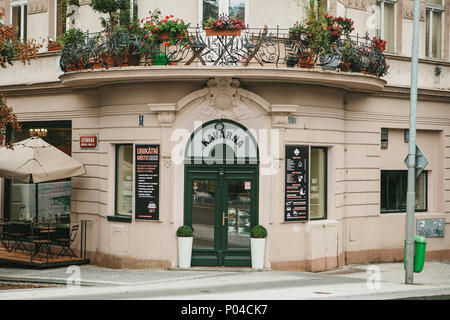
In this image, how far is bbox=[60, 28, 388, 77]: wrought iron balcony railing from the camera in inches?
535

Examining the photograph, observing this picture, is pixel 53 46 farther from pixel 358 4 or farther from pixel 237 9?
pixel 358 4

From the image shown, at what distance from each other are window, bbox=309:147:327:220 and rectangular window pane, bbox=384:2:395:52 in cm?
401

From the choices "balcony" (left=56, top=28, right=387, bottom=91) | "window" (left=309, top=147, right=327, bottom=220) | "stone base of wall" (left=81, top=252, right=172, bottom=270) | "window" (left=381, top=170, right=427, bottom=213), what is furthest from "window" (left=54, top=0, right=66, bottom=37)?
"window" (left=381, top=170, right=427, bottom=213)

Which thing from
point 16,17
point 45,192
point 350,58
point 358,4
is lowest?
point 45,192

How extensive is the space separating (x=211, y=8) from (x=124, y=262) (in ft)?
20.8

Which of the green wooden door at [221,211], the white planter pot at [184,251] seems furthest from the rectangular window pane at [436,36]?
the white planter pot at [184,251]

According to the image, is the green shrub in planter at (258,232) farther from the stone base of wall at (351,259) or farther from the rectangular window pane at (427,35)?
the rectangular window pane at (427,35)

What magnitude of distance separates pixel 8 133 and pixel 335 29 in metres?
10.4

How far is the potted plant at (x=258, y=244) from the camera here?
14.0 m

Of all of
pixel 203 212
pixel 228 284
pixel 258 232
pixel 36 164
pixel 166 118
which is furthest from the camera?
pixel 36 164

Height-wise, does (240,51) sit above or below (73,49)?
below

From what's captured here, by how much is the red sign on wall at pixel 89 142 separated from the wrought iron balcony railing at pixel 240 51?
214cm

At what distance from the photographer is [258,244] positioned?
46.1ft

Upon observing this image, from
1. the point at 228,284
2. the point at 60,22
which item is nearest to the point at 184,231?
the point at 228,284
